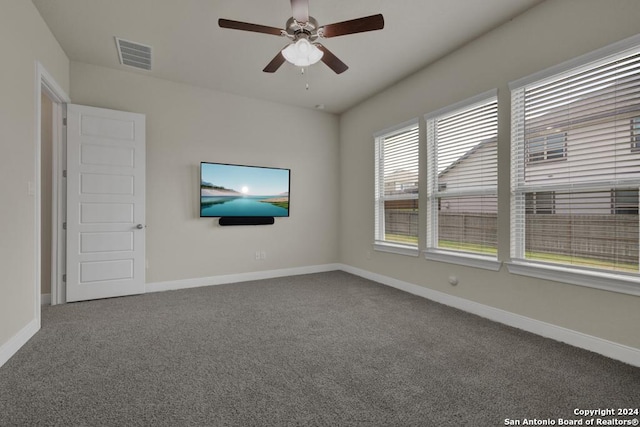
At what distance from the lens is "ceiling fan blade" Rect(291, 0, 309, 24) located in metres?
2.04

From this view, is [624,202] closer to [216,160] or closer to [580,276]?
[580,276]

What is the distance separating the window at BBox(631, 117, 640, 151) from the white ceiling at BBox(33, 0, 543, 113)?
50.3 inches

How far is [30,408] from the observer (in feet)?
5.33

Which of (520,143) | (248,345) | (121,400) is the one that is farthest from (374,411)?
(520,143)

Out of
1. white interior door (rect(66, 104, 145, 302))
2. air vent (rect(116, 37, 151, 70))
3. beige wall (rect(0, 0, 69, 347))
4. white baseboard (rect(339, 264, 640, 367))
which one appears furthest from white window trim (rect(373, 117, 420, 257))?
beige wall (rect(0, 0, 69, 347))

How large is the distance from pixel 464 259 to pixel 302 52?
259 cm

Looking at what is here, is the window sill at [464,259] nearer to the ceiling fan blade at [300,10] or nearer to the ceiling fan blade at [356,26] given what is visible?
the ceiling fan blade at [356,26]

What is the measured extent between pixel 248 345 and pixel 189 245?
231 centimetres

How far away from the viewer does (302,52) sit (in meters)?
2.35

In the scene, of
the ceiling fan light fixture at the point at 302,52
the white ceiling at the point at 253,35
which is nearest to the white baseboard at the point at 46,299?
the white ceiling at the point at 253,35

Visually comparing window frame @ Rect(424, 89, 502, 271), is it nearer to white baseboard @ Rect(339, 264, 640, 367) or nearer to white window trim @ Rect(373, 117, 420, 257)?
white window trim @ Rect(373, 117, 420, 257)

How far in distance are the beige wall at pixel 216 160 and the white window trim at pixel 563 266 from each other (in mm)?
3056

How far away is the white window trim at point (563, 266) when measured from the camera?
83.6 inches

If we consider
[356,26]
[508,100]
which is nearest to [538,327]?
[508,100]
